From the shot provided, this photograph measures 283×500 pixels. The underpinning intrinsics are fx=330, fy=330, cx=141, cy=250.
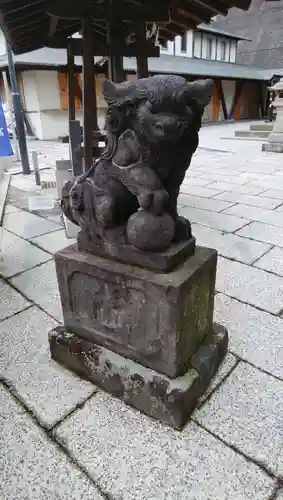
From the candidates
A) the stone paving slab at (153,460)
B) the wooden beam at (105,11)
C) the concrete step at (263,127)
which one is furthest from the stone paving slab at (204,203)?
the concrete step at (263,127)

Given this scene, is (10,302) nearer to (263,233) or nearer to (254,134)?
(263,233)

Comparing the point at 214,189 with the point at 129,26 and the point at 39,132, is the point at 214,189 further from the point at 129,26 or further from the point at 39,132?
the point at 39,132

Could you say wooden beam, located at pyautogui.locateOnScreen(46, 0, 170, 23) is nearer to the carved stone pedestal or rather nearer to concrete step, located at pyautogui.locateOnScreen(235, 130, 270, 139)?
the carved stone pedestal

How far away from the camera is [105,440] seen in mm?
1280

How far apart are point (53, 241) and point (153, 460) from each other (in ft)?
7.42

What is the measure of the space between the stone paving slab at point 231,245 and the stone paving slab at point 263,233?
0.10 metres

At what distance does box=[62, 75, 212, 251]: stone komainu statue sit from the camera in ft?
3.55

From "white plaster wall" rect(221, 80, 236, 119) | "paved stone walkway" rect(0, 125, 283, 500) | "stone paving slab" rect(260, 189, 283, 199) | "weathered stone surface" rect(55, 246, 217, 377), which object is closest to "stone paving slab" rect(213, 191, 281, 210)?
"stone paving slab" rect(260, 189, 283, 199)

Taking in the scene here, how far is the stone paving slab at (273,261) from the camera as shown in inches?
98.2

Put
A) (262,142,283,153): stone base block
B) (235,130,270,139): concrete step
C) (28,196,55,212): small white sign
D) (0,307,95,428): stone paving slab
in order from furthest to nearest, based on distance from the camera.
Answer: (235,130,270,139): concrete step, (262,142,283,153): stone base block, (28,196,55,212): small white sign, (0,307,95,428): stone paving slab

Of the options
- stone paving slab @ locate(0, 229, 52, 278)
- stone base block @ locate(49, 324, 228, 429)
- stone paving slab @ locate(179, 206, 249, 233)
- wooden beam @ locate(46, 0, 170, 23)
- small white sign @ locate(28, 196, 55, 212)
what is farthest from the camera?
small white sign @ locate(28, 196, 55, 212)

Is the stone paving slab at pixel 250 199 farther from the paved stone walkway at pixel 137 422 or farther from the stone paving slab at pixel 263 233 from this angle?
the paved stone walkway at pixel 137 422

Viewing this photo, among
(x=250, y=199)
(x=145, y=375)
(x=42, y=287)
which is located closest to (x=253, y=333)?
(x=145, y=375)

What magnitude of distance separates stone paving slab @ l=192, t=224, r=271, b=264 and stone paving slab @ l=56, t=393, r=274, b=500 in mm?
1628
